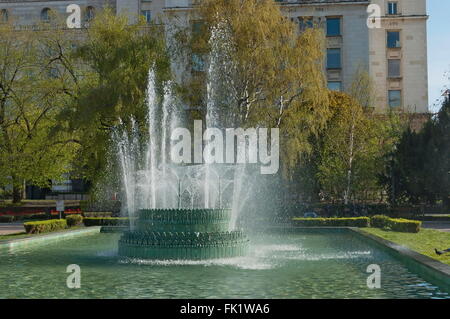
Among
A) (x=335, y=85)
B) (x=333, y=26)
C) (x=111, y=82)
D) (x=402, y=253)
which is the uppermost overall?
(x=333, y=26)

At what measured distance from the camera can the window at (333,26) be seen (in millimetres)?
54281

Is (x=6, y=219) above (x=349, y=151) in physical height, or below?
below

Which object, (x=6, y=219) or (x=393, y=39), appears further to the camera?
(x=393, y=39)

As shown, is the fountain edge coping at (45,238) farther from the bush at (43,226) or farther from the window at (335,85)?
the window at (335,85)

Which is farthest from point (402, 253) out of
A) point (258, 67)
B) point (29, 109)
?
point (29, 109)

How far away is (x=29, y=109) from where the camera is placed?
38.2 meters

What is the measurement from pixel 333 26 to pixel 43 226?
37.9 m

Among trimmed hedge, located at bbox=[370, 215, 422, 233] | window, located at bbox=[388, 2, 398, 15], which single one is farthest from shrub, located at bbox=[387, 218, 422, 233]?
window, located at bbox=[388, 2, 398, 15]

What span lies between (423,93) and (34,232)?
42366 millimetres

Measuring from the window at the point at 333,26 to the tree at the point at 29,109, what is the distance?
26979mm

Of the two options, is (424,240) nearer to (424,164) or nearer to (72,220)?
(424,164)

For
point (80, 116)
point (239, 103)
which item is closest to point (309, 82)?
point (239, 103)

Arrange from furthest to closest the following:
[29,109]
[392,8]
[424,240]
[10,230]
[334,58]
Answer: [392,8]
[334,58]
[29,109]
[10,230]
[424,240]
